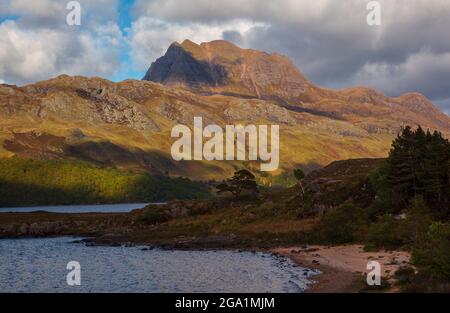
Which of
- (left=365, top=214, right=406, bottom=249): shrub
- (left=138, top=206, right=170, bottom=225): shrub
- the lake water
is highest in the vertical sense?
(left=138, top=206, right=170, bottom=225): shrub

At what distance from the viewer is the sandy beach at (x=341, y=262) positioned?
4675 centimetres

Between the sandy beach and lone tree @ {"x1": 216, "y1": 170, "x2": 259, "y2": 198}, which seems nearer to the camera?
the sandy beach

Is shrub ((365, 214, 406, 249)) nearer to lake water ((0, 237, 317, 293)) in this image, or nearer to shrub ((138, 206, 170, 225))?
lake water ((0, 237, 317, 293))

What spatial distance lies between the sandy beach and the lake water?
2.08 metres

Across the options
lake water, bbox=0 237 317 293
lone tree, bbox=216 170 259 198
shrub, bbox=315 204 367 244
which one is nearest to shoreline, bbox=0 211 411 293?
lake water, bbox=0 237 317 293

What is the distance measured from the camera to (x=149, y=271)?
63.3m

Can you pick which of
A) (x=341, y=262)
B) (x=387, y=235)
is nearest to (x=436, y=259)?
(x=341, y=262)

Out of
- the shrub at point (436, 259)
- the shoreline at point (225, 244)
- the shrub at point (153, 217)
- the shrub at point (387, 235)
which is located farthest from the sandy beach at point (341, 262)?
the shrub at point (153, 217)

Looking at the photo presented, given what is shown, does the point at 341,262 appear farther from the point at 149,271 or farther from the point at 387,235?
the point at 149,271

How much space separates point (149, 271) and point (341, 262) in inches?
922

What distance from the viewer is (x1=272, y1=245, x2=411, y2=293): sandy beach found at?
4675 cm

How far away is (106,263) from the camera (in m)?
72.1
